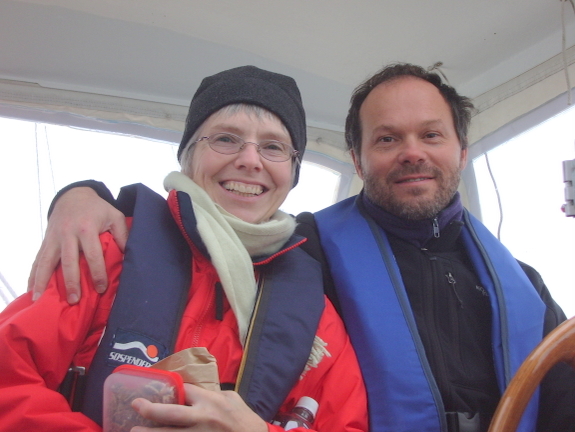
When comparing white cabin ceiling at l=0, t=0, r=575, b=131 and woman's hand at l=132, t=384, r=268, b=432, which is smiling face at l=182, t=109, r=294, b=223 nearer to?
woman's hand at l=132, t=384, r=268, b=432

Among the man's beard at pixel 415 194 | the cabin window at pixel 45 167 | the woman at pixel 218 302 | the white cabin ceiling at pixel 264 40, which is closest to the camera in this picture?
the woman at pixel 218 302

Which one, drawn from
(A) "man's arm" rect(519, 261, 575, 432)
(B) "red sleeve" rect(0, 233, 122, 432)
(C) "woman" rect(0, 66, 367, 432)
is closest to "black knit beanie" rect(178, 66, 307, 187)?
(C) "woman" rect(0, 66, 367, 432)

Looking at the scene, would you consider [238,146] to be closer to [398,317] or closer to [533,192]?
[398,317]

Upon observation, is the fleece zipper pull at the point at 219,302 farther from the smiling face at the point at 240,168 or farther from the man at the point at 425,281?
the man at the point at 425,281

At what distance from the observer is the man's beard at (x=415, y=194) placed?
1.60m

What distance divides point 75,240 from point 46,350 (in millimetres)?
256

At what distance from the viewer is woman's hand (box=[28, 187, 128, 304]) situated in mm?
961

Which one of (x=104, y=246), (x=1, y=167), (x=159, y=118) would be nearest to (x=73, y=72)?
(x=159, y=118)

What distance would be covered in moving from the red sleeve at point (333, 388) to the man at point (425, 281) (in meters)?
0.05

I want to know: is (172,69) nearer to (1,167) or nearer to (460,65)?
(1,167)

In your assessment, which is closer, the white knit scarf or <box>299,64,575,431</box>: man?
the white knit scarf

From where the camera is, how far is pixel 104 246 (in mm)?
1079

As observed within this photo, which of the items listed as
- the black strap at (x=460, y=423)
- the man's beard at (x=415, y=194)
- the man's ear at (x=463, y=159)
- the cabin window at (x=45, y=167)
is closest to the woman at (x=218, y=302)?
the black strap at (x=460, y=423)

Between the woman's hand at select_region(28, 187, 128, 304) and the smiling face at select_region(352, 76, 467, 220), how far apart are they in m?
0.94
